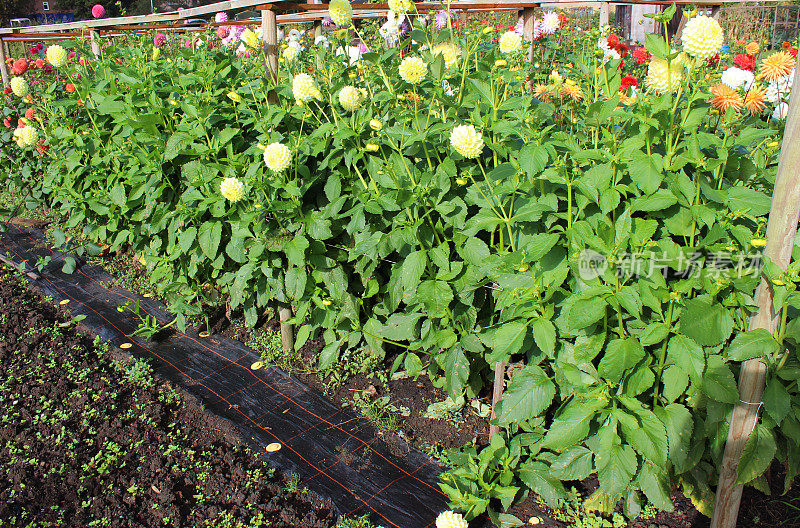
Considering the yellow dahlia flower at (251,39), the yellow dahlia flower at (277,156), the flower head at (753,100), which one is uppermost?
the yellow dahlia flower at (251,39)

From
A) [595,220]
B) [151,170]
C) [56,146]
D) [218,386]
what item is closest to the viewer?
[595,220]

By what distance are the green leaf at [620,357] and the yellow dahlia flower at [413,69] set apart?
3.53 feet

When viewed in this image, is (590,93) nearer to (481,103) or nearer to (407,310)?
(481,103)

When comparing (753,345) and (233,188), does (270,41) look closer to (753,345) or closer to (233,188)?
(233,188)

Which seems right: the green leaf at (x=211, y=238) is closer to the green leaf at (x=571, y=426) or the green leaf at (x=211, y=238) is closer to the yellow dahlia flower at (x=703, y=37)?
the green leaf at (x=571, y=426)

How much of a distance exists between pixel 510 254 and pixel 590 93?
2.39 ft

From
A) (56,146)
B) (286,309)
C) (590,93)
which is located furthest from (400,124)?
(56,146)

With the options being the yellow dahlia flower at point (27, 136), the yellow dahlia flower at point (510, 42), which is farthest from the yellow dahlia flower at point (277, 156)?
the yellow dahlia flower at point (27, 136)

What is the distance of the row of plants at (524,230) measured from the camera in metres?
1.59

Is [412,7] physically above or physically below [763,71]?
A: above

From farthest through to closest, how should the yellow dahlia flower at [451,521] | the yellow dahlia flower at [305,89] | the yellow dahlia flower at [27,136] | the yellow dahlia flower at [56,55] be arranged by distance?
the yellow dahlia flower at [27,136]
the yellow dahlia flower at [56,55]
the yellow dahlia flower at [305,89]
the yellow dahlia flower at [451,521]

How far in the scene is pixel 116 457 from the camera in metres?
2.27

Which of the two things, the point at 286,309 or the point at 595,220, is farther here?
the point at 286,309

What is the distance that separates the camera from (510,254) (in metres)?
1.77
